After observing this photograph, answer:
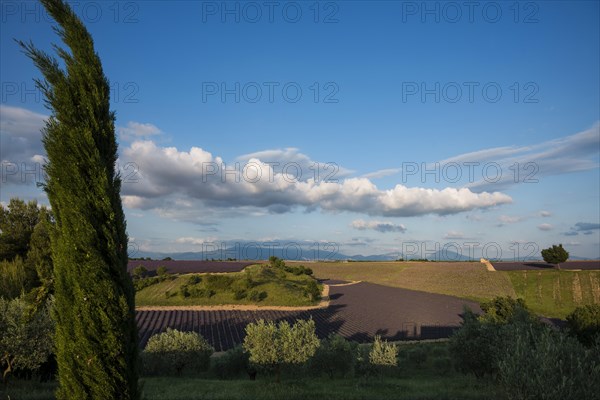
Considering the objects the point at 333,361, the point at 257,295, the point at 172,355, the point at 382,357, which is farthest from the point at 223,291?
the point at 382,357

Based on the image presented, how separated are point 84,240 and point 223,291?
58.2 metres

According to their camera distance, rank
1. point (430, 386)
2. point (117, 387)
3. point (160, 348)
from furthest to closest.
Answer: point (160, 348)
point (430, 386)
point (117, 387)

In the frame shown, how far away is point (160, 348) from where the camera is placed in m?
28.8

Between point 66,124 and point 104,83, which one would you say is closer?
point 66,124

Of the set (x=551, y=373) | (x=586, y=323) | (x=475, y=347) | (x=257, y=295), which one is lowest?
(x=257, y=295)

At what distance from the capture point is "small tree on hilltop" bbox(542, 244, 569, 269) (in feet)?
303

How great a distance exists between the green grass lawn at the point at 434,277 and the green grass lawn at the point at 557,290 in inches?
120

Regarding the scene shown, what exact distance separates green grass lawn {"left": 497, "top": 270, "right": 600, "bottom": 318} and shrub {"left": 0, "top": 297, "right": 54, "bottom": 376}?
237 feet

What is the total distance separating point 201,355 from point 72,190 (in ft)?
76.7

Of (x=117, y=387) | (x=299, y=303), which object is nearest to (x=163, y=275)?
(x=299, y=303)

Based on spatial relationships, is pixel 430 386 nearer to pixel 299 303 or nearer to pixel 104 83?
pixel 104 83

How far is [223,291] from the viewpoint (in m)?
65.0

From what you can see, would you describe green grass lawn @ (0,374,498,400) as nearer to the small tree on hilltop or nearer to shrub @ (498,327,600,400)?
shrub @ (498,327,600,400)

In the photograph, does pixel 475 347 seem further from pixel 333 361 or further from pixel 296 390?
pixel 296 390
